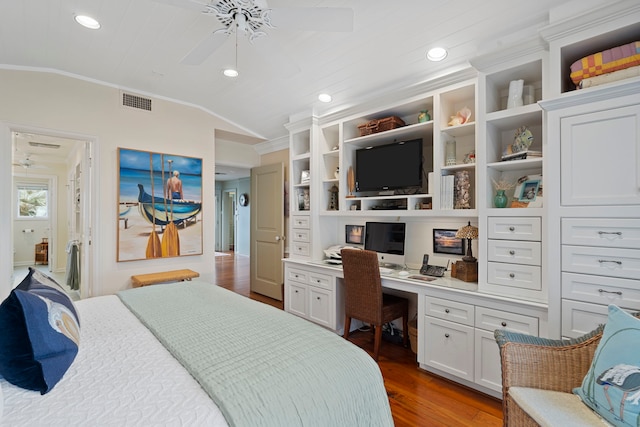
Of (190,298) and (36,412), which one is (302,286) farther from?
(36,412)

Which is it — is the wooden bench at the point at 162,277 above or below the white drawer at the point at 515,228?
below

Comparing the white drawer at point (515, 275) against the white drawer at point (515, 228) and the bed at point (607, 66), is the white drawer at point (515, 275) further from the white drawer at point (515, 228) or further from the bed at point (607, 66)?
the bed at point (607, 66)

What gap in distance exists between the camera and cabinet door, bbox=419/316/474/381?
222 centimetres

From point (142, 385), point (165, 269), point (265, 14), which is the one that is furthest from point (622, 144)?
point (165, 269)

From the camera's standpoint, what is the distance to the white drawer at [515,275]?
2.01 metres

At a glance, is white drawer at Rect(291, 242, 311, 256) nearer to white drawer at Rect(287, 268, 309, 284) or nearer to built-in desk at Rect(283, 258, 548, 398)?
white drawer at Rect(287, 268, 309, 284)

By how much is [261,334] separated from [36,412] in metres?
0.81

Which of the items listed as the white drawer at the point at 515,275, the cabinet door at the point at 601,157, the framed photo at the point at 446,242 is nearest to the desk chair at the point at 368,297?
the framed photo at the point at 446,242

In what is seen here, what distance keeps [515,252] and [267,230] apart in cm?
345

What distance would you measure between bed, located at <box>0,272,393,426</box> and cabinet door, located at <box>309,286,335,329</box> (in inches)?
61.4

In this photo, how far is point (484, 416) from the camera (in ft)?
6.44

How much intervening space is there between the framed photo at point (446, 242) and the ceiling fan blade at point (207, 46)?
2.35 metres

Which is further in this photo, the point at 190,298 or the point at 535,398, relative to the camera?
the point at 190,298

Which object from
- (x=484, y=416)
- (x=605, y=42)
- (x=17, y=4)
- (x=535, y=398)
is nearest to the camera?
(x=535, y=398)
